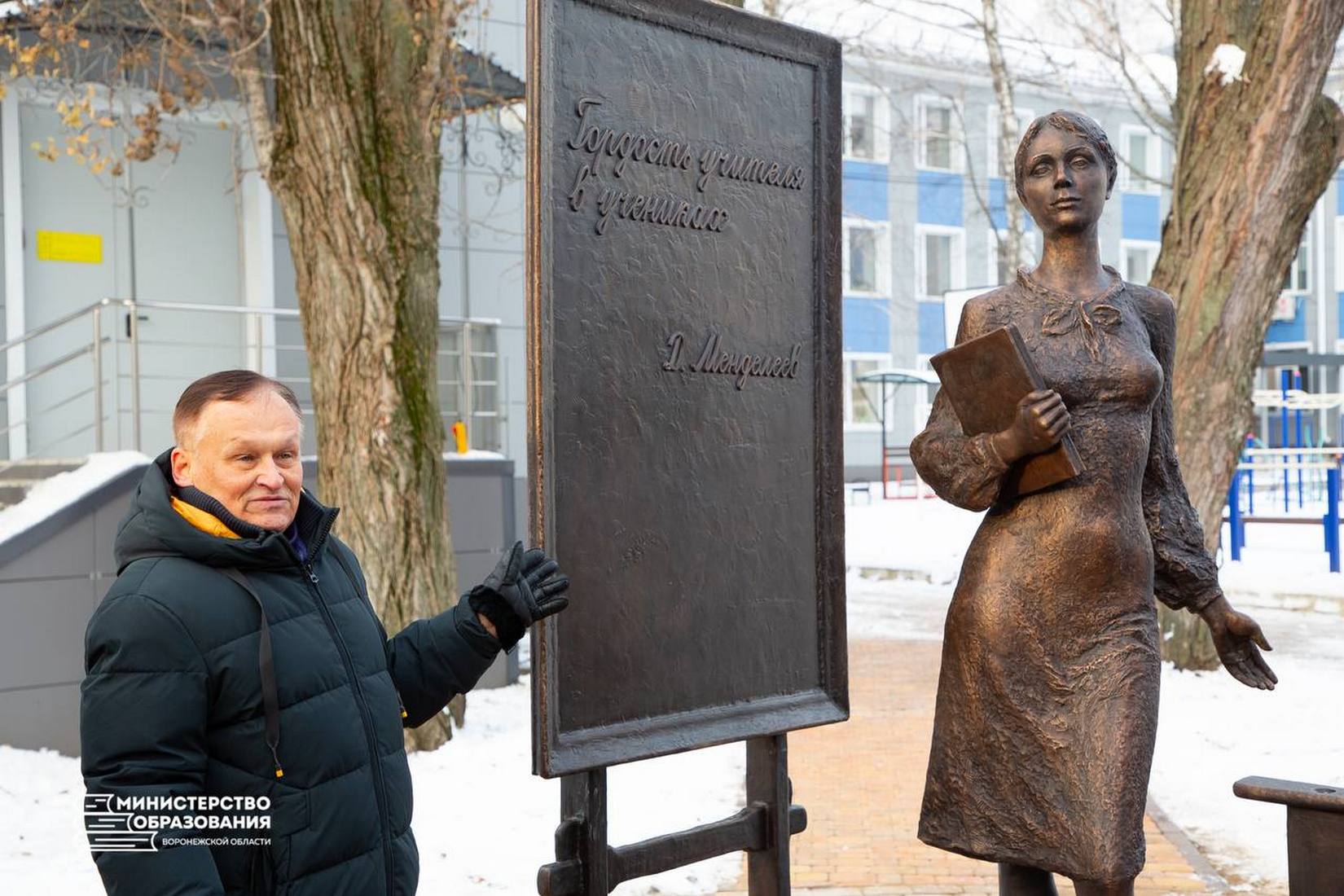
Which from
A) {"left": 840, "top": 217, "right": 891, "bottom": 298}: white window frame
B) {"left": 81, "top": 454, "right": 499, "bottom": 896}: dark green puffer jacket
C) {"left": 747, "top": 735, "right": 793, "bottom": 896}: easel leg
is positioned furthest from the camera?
{"left": 840, "top": 217, "right": 891, "bottom": 298}: white window frame

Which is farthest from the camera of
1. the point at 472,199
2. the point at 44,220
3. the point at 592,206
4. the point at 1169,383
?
the point at 472,199

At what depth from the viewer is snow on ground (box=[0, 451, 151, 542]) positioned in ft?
29.0

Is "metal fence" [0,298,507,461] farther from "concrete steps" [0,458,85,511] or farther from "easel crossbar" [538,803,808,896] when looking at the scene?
"easel crossbar" [538,803,808,896]

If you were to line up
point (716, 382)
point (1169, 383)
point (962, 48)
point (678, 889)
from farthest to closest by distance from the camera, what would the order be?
point (962, 48), point (678, 889), point (1169, 383), point (716, 382)

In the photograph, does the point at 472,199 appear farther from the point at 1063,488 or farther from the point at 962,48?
the point at 962,48

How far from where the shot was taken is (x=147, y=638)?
100 inches

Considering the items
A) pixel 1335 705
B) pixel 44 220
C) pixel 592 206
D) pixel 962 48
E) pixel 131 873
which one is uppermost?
pixel 962 48

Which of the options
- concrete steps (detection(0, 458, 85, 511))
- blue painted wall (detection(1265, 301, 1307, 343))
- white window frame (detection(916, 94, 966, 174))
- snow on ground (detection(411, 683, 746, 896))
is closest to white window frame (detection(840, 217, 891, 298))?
white window frame (detection(916, 94, 966, 174))

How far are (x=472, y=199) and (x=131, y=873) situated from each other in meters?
12.8

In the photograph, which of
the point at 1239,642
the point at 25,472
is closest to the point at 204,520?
the point at 1239,642

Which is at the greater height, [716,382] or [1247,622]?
[716,382]

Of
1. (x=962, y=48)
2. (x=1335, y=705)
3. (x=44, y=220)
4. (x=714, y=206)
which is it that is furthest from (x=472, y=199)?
(x=962, y=48)

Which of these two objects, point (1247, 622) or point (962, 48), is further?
point (962, 48)
